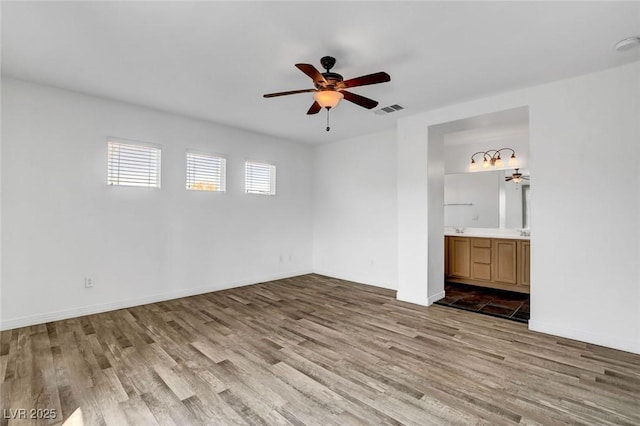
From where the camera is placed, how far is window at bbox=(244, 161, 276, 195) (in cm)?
557

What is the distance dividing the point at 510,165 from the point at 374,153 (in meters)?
2.34

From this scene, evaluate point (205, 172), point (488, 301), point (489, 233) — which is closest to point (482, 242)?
point (489, 233)

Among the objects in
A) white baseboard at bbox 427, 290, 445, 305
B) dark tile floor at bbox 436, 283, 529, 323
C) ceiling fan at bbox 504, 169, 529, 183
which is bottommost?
dark tile floor at bbox 436, 283, 529, 323

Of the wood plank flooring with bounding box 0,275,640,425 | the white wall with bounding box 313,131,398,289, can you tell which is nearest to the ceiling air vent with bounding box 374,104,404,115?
the white wall with bounding box 313,131,398,289

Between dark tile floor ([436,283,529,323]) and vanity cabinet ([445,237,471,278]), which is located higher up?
vanity cabinet ([445,237,471,278])

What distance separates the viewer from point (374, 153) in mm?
5551

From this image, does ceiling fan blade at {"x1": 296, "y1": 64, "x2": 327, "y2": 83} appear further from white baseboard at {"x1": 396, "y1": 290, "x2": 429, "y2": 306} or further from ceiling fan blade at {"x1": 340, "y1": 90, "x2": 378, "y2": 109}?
white baseboard at {"x1": 396, "y1": 290, "x2": 429, "y2": 306}

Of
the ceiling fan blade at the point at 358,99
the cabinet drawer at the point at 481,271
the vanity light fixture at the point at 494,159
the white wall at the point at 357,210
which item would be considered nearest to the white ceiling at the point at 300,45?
the ceiling fan blade at the point at 358,99

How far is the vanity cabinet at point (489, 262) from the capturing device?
15.7 ft

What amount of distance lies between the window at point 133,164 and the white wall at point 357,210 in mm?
3203

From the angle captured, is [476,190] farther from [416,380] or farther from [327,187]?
[416,380]

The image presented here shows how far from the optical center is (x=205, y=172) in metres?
4.98

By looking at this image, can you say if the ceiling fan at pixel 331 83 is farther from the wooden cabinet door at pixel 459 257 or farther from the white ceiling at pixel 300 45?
the wooden cabinet door at pixel 459 257

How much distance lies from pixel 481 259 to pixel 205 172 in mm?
4896
